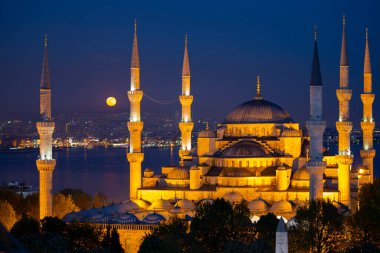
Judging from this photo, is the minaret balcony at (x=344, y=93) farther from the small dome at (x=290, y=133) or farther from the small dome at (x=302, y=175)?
the small dome at (x=302, y=175)

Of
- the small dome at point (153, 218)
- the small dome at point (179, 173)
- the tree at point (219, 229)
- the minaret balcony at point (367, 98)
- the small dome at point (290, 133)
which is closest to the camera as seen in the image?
the tree at point (219, 229)

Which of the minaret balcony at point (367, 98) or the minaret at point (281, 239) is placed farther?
the minaret balcony at point (367, 98)

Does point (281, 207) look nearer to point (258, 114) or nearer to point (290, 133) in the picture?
point (290, 133)

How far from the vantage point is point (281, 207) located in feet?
89.1

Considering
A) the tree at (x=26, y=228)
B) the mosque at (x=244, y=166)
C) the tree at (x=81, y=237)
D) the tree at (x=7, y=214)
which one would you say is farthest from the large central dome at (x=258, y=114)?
the tree at (x=26, y=228)

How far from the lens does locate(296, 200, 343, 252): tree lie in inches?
799

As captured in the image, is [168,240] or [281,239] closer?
[281,239]

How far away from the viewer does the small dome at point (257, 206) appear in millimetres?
27017

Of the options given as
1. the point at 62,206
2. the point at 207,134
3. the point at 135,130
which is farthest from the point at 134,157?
the point at 62,206

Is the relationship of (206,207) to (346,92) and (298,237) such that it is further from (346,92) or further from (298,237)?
(346,92)

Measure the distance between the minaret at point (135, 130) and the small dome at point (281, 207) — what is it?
6.26 meters

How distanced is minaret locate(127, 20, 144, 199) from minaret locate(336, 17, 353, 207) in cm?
800

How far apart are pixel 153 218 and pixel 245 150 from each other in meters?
6.14

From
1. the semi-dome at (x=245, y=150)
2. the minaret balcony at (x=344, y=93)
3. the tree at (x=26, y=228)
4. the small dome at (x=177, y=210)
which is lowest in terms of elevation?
the tree at (x=26, y=228)
